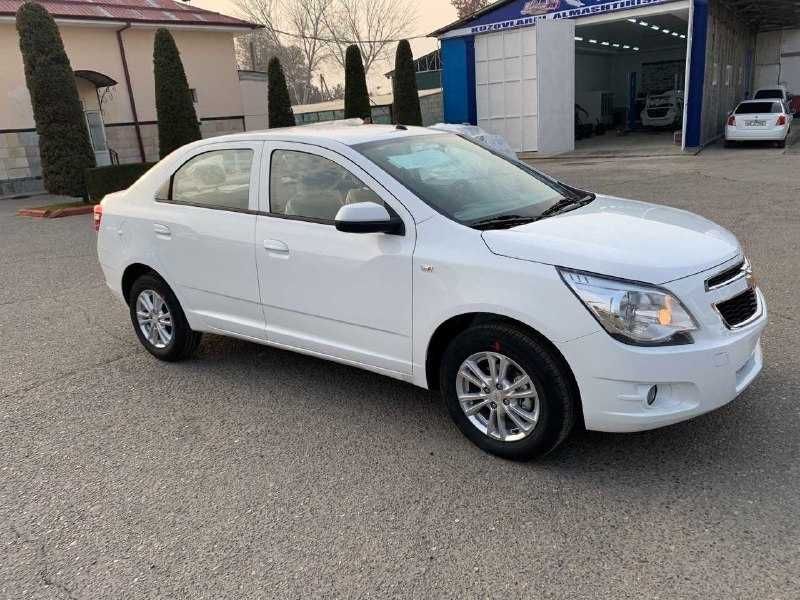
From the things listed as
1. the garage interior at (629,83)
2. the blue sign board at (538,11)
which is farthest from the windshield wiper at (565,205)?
the garage interior at (629,83)

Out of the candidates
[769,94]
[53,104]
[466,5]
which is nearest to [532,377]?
[53,104]

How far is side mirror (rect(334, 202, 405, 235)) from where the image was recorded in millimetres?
3350

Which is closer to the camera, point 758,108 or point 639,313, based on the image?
point 639,313

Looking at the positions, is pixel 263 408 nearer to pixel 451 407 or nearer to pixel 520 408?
pixel 451 407

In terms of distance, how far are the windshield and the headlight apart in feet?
2.73

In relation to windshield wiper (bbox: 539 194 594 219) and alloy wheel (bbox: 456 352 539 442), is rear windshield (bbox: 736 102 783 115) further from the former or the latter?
alloy wheel (bbox: 456 352 539 442)

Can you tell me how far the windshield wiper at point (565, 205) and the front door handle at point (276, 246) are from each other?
1521 millimetres

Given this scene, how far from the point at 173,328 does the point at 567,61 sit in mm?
20028

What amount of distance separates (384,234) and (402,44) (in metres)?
21.8

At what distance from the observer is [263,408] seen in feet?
13.6

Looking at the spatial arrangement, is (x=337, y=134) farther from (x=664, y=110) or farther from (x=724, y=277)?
(x=664, y=110)

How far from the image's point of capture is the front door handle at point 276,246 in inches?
155

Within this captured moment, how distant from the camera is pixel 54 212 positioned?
14.7 meters

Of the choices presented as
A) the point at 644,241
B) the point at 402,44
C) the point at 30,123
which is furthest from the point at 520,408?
the point at 402,44
